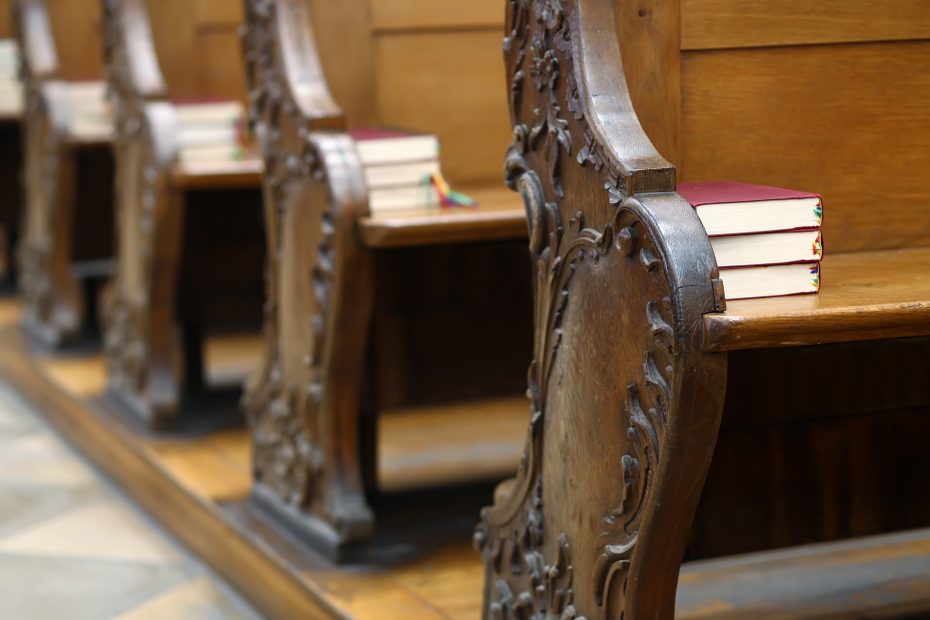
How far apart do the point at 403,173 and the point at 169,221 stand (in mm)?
1143

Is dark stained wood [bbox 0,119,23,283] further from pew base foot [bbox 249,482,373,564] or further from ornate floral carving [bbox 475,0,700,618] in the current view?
ornate floral carving [bbox 475,0,700,618]

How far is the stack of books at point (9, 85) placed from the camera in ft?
18.9

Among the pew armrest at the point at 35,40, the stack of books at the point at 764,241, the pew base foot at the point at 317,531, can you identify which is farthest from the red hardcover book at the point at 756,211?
the pew armrest at the point at 35,40

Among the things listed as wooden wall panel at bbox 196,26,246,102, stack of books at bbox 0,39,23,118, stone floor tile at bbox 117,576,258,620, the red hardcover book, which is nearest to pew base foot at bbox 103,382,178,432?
stone floor tile at bbox 117,576,258,620

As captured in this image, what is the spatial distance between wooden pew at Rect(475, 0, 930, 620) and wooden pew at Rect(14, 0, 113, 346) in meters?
2.84

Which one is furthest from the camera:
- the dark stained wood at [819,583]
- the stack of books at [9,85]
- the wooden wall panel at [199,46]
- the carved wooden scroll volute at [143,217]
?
the stack of books at [9,85]

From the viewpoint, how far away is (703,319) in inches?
65.1

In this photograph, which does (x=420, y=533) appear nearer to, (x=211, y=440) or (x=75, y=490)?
(x=211, y=440)

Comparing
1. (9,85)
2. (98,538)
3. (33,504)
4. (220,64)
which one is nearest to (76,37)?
(9,85)

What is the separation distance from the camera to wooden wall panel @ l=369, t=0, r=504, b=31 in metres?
3.20

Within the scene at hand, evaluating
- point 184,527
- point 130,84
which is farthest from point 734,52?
point 130,84

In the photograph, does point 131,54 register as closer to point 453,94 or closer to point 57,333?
point 453,94

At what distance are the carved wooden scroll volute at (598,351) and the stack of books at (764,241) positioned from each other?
78 mm

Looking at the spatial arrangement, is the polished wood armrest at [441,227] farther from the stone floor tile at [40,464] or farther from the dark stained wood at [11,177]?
the dark stained wood at [11,177]
